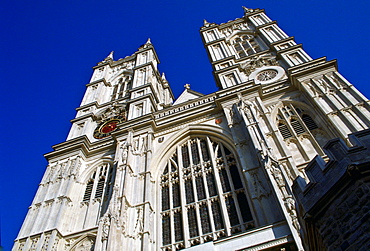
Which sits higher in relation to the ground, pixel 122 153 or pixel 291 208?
pixel 122 153

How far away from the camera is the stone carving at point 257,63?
2364cm

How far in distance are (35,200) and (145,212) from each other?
773cm

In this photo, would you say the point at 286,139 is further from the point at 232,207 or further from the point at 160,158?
the point at 160,158

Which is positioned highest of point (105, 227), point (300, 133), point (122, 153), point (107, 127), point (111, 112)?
point (111, 112)

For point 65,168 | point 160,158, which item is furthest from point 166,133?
point 65,168

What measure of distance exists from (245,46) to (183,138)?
1260cm

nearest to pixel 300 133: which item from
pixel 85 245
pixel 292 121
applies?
pixel 292 121

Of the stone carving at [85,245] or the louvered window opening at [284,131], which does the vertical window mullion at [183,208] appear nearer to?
the stone carving at [85,245]

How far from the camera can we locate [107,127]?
2505cm

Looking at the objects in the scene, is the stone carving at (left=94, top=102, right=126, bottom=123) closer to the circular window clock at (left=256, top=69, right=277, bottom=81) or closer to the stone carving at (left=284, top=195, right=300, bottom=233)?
the circular window clock at (left=256, top=69, right=277, bottom=81)

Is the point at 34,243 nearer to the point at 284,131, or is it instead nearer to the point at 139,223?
the point at 139,223

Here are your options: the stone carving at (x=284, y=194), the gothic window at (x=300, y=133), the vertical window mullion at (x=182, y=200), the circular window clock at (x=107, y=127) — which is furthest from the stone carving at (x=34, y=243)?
the gothic window at (x=300, y=133)

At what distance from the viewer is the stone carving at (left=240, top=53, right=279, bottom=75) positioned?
2364 centimetres

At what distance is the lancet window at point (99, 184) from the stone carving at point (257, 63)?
476 inches
